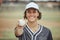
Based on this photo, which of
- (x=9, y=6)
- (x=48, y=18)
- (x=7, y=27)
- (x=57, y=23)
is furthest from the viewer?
(x=9, y=6)

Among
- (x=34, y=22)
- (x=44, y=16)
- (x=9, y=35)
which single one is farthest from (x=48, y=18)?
(x=34, y=22)

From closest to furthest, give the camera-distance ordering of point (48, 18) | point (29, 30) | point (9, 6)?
point (29, 30)
point (48, 18)
point (9, 6)

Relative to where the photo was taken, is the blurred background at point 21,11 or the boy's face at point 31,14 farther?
the blurred background at point 21,11

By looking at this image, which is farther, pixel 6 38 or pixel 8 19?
pixel 8 19

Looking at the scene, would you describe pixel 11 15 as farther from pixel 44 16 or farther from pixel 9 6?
pixel 44 16

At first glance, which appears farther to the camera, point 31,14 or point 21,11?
point 21,11

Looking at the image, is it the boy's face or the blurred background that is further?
the blurred background

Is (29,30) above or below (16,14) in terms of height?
above

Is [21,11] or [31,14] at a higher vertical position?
[31,14]

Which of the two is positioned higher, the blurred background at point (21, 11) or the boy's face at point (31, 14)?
the boy's face at point (31, 14)

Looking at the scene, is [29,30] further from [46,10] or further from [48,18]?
[46,10]

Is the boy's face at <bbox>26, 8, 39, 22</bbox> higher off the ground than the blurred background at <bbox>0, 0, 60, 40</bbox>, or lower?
higher

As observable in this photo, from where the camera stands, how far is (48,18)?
6.39 m

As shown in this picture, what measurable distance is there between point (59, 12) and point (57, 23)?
44.4 inches
